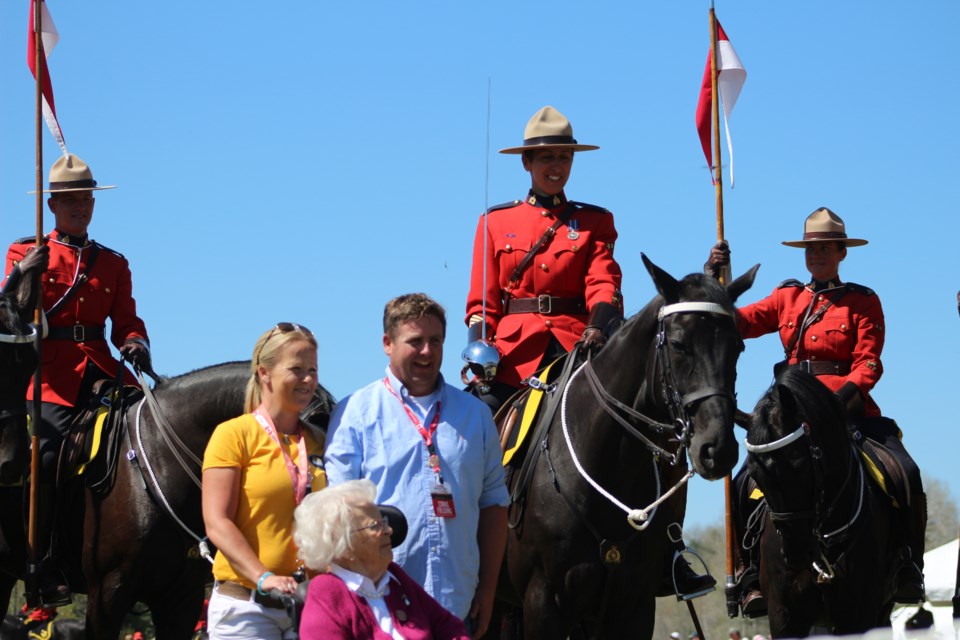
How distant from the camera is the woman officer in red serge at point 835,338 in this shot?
12.1 metres

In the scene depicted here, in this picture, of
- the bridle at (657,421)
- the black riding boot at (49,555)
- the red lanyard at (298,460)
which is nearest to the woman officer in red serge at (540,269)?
the bridle at (657,421)

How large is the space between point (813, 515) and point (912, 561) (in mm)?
1342

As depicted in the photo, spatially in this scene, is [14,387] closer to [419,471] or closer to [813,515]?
[419,471]

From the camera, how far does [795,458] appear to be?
11.1m

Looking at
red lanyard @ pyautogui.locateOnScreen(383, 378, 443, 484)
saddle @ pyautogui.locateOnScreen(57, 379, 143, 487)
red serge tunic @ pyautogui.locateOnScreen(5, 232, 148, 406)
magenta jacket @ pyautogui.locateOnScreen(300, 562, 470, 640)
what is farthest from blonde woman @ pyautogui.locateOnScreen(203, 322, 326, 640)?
red serge tunic @ pyautogui.locateOnScreen(5, 232, 148, 406)

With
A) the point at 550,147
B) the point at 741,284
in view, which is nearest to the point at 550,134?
the point at 550,147

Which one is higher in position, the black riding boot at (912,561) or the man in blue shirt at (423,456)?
→ the man in blue shirt at (423,456)

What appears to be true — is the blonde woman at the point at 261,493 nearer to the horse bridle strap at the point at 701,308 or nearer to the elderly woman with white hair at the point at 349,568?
the elderly woman with white hair at the point at 349,568

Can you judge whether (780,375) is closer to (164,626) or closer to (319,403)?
(319,403)

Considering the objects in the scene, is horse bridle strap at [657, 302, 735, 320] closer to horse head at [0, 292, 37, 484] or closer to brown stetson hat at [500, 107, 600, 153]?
brown stetson hat at [500, 107, 600, 153]

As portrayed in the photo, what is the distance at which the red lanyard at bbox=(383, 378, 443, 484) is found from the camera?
21.9 ft

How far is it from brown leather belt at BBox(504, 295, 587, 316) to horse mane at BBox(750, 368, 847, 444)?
158 centimetres

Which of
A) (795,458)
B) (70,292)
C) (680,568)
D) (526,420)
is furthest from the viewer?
(70,292)

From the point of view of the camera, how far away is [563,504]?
933cm
